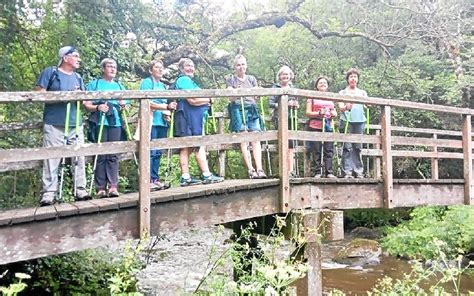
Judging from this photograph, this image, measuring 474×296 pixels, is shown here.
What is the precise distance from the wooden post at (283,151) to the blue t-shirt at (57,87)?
79.8 inches

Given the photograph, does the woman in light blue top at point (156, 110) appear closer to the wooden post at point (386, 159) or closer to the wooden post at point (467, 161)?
the wooden post at point (386, 159)

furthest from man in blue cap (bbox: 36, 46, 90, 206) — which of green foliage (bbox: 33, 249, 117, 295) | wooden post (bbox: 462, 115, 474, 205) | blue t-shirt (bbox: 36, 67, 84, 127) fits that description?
wooden post (bbox: 462, 115, 474, 205)

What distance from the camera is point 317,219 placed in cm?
561

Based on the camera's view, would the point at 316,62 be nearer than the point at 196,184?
No

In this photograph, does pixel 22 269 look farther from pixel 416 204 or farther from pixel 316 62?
pixel 316 62

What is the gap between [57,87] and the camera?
459cm

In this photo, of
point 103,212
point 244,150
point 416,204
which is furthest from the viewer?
point 416,204

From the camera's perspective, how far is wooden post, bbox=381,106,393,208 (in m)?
6.28

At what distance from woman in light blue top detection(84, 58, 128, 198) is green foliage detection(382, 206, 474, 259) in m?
8.14

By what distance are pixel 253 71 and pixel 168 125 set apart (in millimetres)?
9564

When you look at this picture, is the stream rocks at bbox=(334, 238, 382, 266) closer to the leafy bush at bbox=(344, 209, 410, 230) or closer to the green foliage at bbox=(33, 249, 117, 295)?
the leafy bush at bbox=(344, 209, 410, 230)

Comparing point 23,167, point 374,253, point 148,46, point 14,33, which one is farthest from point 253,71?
point 23,167

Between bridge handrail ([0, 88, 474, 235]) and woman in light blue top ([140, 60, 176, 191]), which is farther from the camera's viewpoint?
woman in light blue top ([140, 60, 176, 191])

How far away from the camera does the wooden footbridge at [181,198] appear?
387 centimetres
